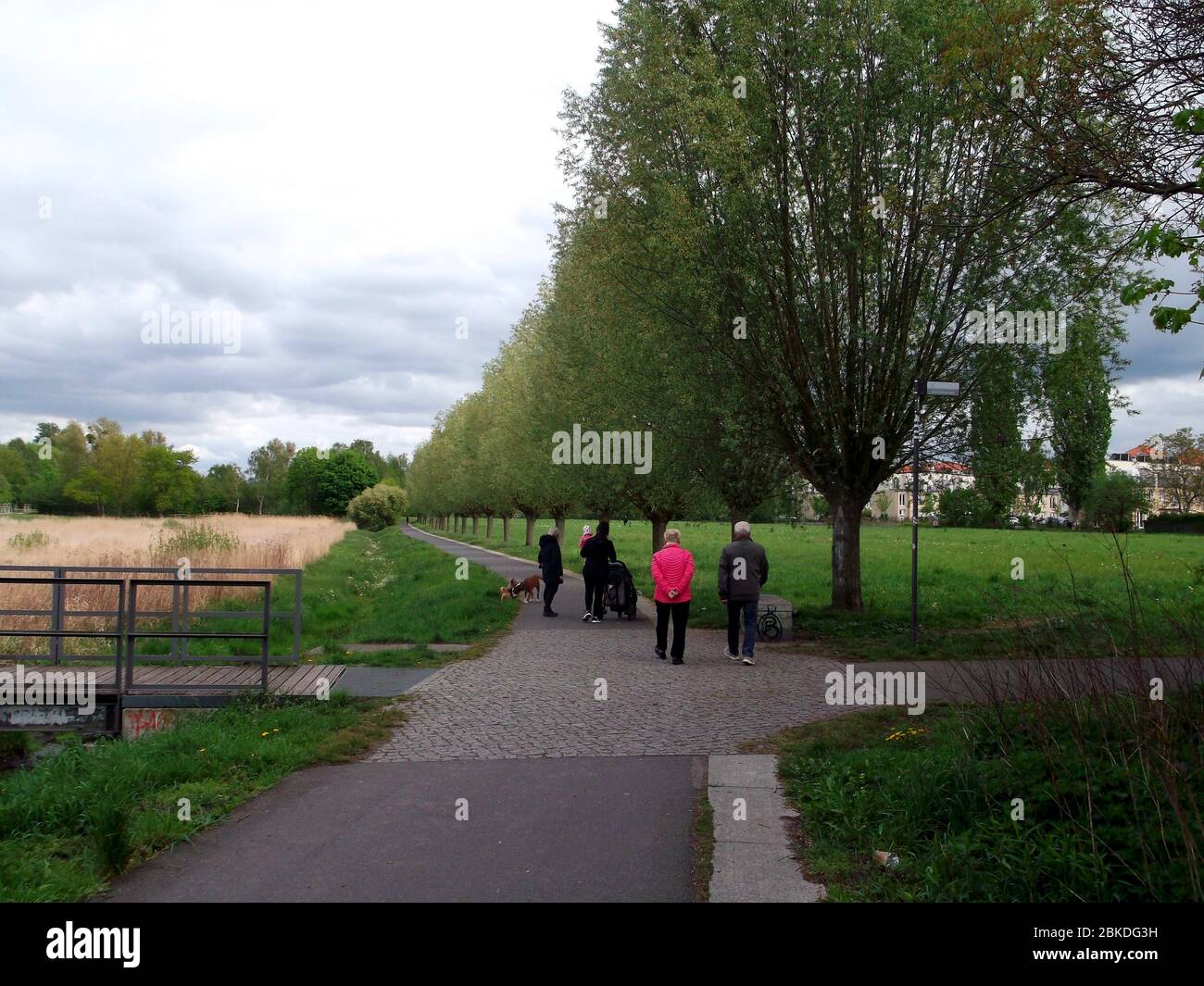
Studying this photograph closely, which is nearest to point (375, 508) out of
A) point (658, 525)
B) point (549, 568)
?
point (658, 525)

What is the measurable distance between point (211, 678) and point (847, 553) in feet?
36.2

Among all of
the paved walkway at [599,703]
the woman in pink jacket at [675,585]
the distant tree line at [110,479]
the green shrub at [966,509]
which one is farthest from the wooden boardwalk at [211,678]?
the distant tree line at [110,479]

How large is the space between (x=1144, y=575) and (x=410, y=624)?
19.5 meters

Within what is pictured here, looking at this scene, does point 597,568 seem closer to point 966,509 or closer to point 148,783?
point 966,509

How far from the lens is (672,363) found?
54.2ft

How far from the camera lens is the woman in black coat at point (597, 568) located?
1788 centimetres

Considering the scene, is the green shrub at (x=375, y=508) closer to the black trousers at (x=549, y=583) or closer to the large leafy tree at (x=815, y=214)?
the black trousers at (x=549, y=583)

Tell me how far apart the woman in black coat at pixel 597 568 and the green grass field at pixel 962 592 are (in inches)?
75.2

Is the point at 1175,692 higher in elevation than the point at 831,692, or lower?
higher

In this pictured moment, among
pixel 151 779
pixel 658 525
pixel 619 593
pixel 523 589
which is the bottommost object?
pixel 151 779

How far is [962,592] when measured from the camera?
72.2ft

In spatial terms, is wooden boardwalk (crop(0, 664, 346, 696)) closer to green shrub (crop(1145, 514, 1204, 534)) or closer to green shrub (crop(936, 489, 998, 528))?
green shrub (crop(936, 489, 998, 528))
